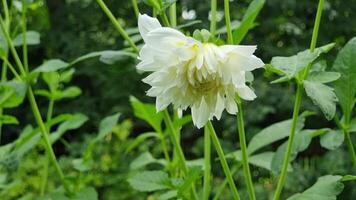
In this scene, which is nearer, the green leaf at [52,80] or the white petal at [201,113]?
the white petal at [201,113]

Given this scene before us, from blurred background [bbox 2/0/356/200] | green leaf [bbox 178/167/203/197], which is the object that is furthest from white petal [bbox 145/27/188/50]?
blurred background [bbox 2/0/356/200]

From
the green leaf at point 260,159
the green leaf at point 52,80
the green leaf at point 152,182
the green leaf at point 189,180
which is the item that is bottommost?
the green leaf at point 260,159

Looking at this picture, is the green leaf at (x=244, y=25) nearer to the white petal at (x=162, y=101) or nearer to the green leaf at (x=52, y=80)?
the white petal at (x=162, y=101)

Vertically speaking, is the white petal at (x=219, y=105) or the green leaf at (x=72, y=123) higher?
the white petal at (x=219, y=105)

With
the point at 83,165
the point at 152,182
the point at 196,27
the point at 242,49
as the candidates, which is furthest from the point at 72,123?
the point at 196,27

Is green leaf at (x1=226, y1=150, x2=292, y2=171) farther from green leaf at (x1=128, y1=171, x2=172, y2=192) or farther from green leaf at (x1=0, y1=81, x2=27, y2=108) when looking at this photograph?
green leaf at (x1=0, y1=81, x2=27, y2=108)

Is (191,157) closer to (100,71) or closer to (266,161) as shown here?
(100,71)

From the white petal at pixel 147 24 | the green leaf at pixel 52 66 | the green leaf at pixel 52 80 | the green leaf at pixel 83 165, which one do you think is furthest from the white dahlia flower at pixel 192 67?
the green leaf at pixel 52 80
